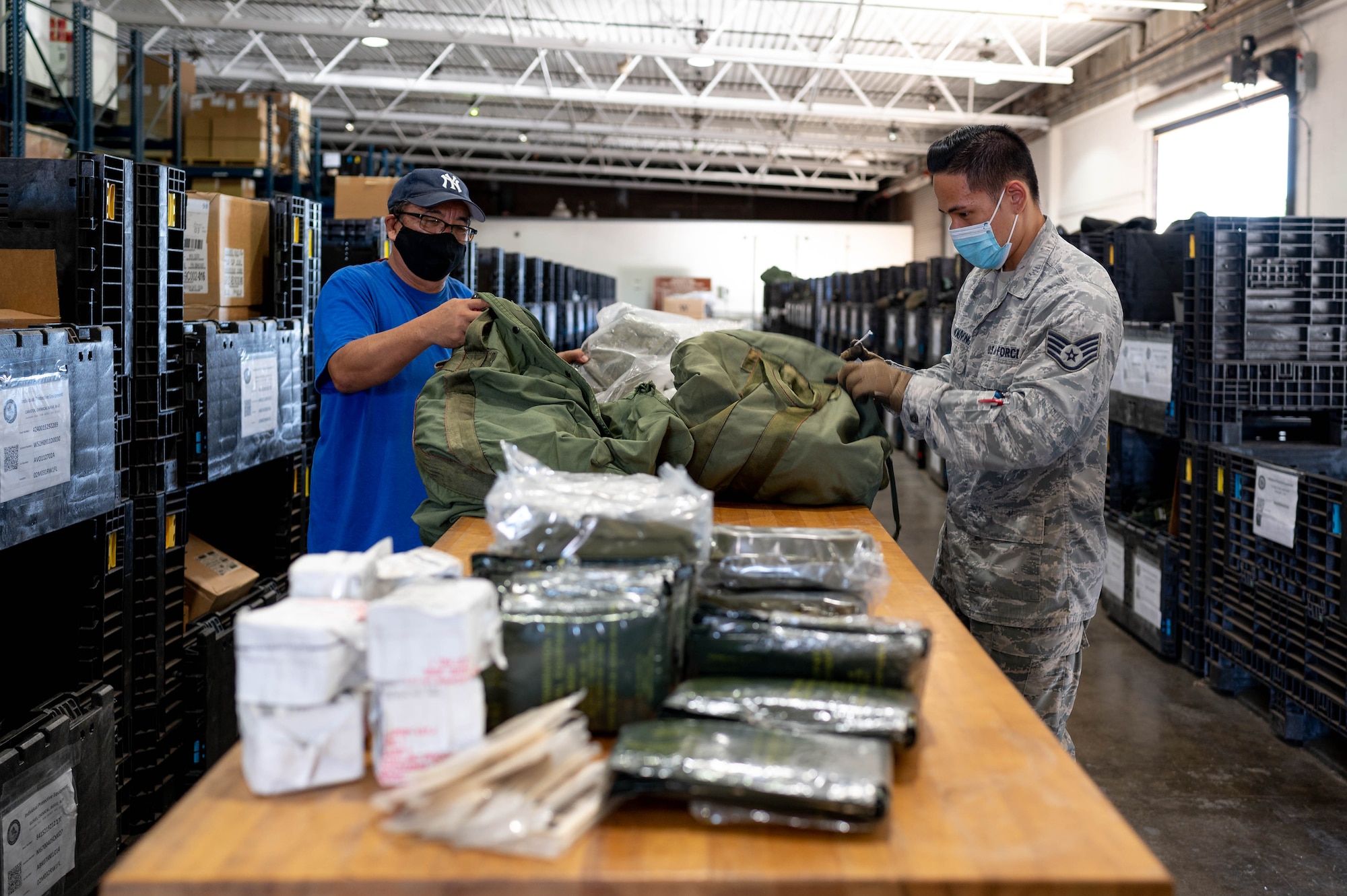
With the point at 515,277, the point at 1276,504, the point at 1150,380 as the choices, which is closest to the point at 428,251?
the point at 1276,504

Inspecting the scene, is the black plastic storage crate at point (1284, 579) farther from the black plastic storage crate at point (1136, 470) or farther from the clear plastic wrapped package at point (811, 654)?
the clear plastic wrapped package at point (811, 654)

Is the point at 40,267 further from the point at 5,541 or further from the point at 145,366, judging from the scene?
the point at 5,541

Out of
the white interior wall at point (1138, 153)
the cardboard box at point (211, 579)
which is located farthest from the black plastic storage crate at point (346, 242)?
the white interior wall at point (1138, 153)

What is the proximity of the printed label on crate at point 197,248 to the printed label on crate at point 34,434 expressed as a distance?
3.01ft

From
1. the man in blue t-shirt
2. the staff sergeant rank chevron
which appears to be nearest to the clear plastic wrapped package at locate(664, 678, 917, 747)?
the staff sergeant rank chevron

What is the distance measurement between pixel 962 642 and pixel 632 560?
19.7 inches

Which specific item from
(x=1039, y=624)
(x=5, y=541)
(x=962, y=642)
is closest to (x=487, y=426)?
(x=962, y=642)

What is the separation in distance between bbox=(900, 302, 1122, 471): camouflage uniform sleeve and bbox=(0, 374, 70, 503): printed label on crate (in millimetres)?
1914

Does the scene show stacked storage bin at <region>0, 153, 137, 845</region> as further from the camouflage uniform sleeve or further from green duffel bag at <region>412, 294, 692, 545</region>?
the camouflage uniform sleeve

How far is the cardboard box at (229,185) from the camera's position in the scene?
369 inches

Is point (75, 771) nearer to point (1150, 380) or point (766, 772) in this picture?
point (766, 772)

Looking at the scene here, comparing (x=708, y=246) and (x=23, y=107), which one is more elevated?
(x=708, y=246)

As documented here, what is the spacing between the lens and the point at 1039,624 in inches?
92.5

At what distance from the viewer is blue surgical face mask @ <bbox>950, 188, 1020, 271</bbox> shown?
2.31m
